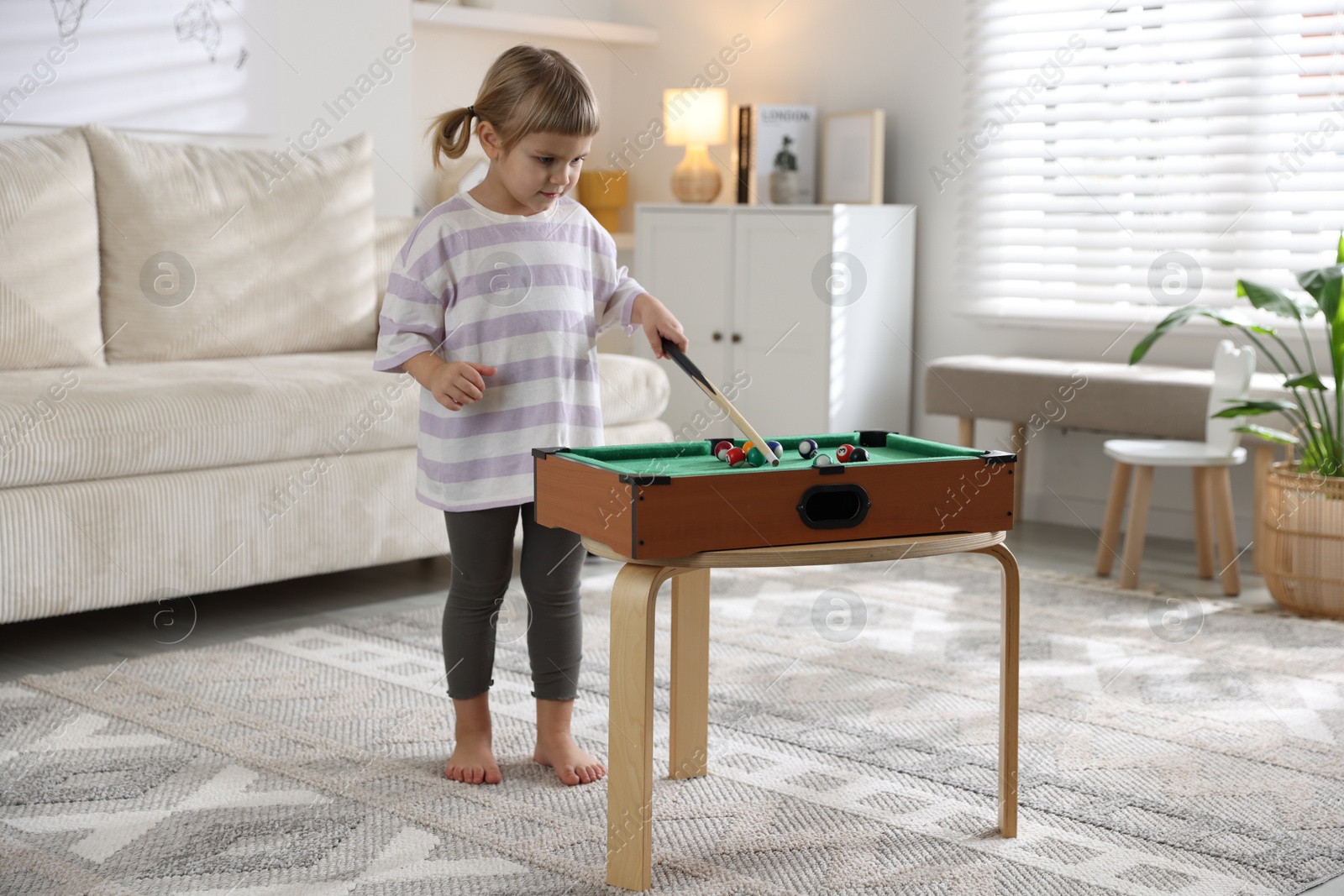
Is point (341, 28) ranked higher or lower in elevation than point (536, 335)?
higher

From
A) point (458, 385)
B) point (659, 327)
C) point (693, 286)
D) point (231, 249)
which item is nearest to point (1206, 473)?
point (693, 286)

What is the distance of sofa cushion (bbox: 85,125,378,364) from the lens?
3.05 meters

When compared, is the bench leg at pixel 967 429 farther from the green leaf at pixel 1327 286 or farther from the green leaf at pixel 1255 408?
the green leaf at pixel 1327 286

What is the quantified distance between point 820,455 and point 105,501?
149cm

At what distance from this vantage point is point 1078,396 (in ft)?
11.4

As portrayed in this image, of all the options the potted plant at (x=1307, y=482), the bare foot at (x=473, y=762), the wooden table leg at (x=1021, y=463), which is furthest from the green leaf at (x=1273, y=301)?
the bare foot at (x=473, y=762)

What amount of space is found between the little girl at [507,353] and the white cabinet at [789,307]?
6.76 ft

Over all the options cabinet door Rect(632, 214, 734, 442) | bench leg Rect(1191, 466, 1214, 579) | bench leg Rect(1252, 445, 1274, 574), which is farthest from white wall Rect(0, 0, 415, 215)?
bench leg Rect(1252, 445, 1274, 574)

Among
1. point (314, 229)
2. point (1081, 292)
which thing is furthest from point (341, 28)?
point (1081, 292)

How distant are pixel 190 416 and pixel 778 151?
222 centimetres

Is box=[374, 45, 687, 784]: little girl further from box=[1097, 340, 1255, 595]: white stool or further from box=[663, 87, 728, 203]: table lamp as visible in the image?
box=[663, 87, 728, 203]: table lamp

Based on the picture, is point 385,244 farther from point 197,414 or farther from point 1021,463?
point 1021,463

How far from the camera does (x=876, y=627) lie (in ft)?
8.89

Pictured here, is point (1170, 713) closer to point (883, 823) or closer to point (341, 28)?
point (883, 823)
